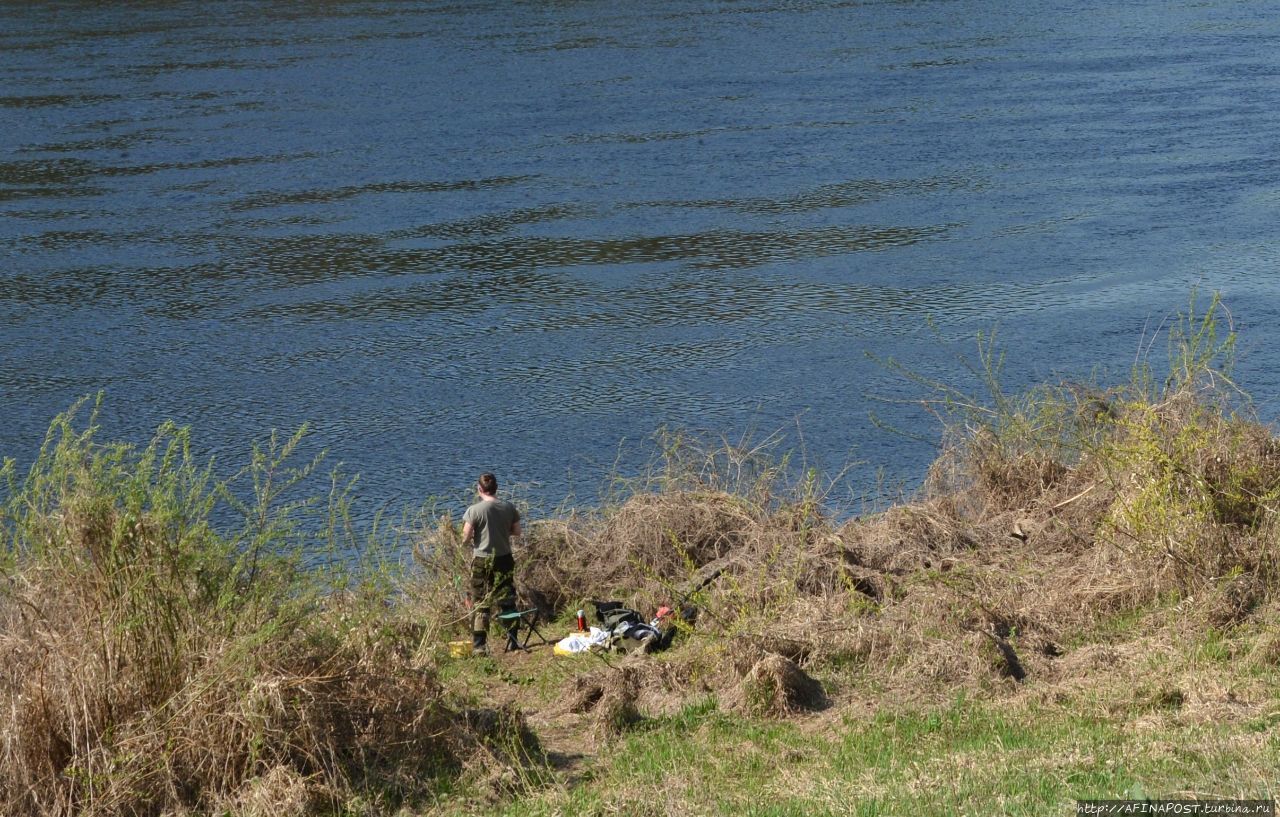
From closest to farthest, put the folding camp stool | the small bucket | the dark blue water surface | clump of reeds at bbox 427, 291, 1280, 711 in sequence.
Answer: clump of reeds at bbox 427, 291, 1280, 711, the small bucket, the folding camp stool, the dark blue water surface

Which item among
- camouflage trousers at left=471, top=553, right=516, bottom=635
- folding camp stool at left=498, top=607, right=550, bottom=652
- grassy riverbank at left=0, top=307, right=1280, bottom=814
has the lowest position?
folding camp stool at left=498, top=607, right=550, bottom=652

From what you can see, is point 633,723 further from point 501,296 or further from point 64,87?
point 64,87

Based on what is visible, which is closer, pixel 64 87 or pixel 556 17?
pixel 64 87

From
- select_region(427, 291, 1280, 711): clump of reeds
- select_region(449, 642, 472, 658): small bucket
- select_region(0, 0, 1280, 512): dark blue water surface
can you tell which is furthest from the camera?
select_region(0, 0, 1280, 512): dark blue water surface

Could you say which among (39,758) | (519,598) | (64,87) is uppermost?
(64,87)

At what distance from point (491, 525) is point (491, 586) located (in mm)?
535

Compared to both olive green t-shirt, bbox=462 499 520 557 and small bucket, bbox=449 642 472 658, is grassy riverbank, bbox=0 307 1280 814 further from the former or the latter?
olive green t-shirt, bbox=462 499 520 557

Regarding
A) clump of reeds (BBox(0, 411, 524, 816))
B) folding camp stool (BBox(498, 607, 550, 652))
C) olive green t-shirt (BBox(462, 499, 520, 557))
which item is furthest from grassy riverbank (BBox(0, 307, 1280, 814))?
olive green t-shirt (BBox(462, 499, 520, 557))

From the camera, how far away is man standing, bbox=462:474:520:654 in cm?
1177

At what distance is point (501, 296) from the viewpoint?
18859 mm

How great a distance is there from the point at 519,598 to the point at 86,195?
587 inches

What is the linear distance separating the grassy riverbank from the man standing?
0.27 metres

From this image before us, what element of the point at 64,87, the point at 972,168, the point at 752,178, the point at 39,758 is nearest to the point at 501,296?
the point at 752,178

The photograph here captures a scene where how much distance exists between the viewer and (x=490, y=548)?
11812mm
